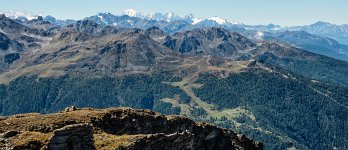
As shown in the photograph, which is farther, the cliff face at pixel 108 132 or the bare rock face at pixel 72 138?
the cliff face at pixel 108 132

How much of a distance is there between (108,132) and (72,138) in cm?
1917

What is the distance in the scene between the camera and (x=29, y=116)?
6975 centimetres

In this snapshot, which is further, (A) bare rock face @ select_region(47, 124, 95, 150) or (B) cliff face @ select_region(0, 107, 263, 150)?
(B) cliff face @ select_region(0, 107, 263, 150)

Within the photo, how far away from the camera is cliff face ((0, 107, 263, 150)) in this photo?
54.8 meters

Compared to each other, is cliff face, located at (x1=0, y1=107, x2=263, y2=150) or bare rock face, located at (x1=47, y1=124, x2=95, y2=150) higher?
bare rock face, located at (x1=47, y1=124, x2=95, y2=150)

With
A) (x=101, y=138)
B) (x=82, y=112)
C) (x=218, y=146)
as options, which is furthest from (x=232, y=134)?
(x=101, y=138)

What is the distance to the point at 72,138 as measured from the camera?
54625 millimetres

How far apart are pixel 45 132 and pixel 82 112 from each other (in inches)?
509

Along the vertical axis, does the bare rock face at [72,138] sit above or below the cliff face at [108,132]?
above

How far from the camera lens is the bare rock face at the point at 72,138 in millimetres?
53156

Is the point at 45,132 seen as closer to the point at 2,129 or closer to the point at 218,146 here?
the point at 2,129

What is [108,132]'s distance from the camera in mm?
73688

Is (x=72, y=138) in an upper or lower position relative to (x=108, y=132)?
upper

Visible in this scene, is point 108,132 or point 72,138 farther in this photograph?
point 108,132
